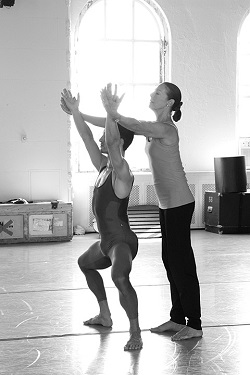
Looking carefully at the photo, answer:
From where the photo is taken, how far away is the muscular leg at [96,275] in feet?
14.0

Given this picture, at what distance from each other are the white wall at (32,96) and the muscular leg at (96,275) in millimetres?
4700

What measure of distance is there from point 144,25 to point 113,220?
627 cm

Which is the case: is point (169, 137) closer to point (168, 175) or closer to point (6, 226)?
point (168, 175)

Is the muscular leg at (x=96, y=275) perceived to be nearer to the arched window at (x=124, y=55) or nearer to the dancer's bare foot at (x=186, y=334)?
the dancer's bare foot at (x=186, y=334)

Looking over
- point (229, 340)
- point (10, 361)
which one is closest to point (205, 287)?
point (229, 340)

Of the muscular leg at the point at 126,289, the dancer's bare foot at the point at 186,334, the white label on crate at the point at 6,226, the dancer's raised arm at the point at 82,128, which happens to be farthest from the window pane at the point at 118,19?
the dancer's bare foot at the point at 186,334

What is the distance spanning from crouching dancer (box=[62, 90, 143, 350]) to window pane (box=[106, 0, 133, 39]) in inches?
226

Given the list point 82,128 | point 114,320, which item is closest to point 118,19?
point 82,128

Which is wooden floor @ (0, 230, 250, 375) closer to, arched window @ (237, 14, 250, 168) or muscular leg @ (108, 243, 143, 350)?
muscular leg @ (108, 243, 143, 350)

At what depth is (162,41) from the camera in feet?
32.3

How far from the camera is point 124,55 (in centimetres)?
981

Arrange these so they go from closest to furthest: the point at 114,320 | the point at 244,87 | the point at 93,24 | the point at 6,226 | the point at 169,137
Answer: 1. the point at 169,137
2. the point at 114,320
3. the point at 6,226
4. the point at 93,24
5. the point at 244,87

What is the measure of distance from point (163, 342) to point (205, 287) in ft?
5.69

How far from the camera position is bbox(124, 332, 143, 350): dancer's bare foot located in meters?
3.94
